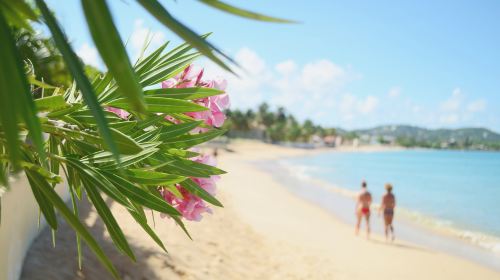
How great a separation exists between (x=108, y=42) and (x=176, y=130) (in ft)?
2.99

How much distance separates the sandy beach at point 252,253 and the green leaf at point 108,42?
3662 millimetres

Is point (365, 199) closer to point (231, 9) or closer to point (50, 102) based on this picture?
point (50, 102)

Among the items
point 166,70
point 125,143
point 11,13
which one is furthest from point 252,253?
point 11,13

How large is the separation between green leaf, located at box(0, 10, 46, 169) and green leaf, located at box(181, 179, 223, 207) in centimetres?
85

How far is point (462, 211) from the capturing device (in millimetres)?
19484

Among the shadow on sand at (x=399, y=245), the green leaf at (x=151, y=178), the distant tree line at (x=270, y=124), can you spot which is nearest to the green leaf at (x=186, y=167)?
the green leaf at (x=151, y=178)

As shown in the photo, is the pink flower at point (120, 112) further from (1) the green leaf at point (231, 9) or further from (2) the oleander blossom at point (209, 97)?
(1) the green leaf at point (231, 9)

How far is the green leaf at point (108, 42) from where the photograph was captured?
598 mm

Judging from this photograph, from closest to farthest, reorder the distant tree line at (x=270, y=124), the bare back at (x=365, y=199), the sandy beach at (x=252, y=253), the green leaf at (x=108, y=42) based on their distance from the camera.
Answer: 1. the green leaf at (x=108, y=42)
2. the sandy beach at (x=252, y=253)
3. the bare back at (x=365, y=199)
4. the distant tree line at (x=270, y=124)

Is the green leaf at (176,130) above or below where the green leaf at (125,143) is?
above

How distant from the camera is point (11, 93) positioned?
643mm

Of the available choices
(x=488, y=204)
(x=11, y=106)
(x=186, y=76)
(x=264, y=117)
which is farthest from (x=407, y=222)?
(x=264, y=117)

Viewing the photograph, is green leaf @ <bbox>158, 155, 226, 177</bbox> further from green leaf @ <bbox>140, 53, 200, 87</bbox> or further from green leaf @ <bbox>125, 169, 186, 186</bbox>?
green leaf @ <bbox>140, 53, 200, 87</bbox>

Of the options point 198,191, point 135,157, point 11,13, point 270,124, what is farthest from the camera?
point 270,124
